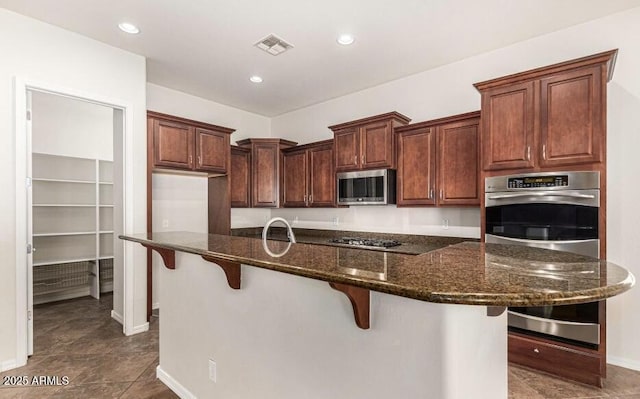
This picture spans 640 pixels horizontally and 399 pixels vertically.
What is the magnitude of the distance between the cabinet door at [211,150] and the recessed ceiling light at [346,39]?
209 cm

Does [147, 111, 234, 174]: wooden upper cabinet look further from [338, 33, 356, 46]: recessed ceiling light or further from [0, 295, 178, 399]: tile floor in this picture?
[338, 33, 356, 46]: recessed ceiling light

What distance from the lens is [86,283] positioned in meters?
4.77

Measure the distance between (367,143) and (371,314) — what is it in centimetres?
293

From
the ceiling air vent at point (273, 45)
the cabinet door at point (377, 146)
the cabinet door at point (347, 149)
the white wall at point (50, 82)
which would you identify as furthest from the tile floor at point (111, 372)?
the ceiling air vent at point (273, 45)

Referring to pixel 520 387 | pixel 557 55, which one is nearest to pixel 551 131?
pixel 557 55

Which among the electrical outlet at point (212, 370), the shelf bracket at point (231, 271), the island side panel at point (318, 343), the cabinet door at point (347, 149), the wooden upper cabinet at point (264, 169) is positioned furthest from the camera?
the wooden upper cabinet at point (264, 169)

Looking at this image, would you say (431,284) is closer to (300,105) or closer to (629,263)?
(629,263)

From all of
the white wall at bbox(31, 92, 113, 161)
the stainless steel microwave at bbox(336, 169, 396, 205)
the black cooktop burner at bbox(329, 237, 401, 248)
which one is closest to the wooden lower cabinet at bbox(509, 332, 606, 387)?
the black cooktop burner at bbox(329, 237, 401, 248)

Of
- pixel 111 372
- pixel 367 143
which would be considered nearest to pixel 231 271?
pixel 111 372

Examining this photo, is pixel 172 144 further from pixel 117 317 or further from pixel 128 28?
pixel 117 317

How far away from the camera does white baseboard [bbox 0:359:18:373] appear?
258 cm

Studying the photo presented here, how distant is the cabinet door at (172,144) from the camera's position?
3.65 metres

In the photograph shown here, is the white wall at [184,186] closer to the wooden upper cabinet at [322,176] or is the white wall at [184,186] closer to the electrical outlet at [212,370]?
the wooden upper cabinet at [322,176]

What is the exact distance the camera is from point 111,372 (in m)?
2.57
